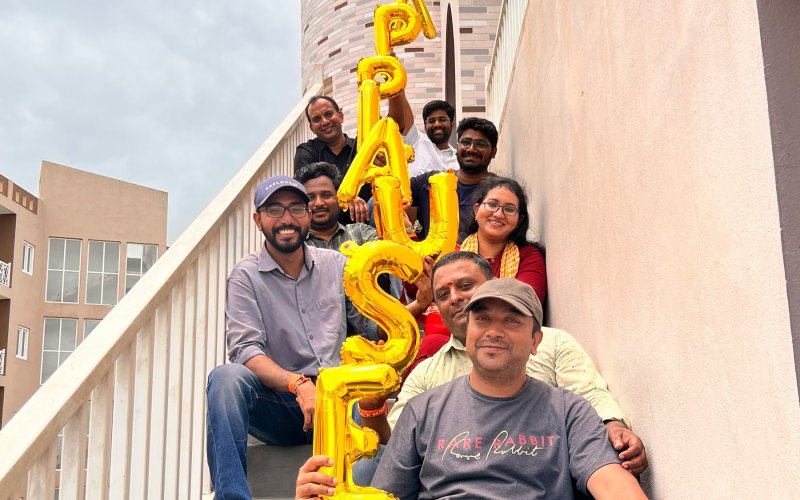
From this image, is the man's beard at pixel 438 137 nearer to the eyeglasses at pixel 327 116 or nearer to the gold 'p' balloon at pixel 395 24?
the eyeglasses at pixel 327 116

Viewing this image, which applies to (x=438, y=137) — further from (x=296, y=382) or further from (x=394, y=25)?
(x=296, y=382)

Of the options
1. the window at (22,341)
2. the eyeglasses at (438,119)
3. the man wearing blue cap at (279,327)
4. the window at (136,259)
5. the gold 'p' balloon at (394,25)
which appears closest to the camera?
the man wearing blue cap at (279,327)

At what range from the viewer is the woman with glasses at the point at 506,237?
309cm

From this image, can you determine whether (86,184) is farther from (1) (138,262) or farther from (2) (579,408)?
(2) (579,408)

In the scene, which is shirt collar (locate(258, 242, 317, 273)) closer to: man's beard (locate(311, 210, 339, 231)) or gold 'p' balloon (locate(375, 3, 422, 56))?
man's beard (locate(311, 210, 339, 231))

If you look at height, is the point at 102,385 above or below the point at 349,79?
below

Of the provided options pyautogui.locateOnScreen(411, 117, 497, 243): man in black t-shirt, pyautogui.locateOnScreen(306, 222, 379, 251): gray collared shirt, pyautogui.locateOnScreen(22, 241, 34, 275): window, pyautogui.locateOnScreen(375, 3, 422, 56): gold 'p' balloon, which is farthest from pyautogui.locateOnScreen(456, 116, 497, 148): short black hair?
pyautogui.locateOnScreen(22, 241, 34, 275): window

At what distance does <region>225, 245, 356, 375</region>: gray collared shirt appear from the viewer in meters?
2.79

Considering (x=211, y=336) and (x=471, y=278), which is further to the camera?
(x=211, y=336)

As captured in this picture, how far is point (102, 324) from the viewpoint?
2264mm

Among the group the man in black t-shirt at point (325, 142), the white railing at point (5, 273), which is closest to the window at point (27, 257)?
the white railing at point (5, 273)

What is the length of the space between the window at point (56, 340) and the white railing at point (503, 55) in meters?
18.7

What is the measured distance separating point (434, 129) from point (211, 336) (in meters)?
2.47

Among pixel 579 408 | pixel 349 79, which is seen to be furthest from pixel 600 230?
pixel 349 79
